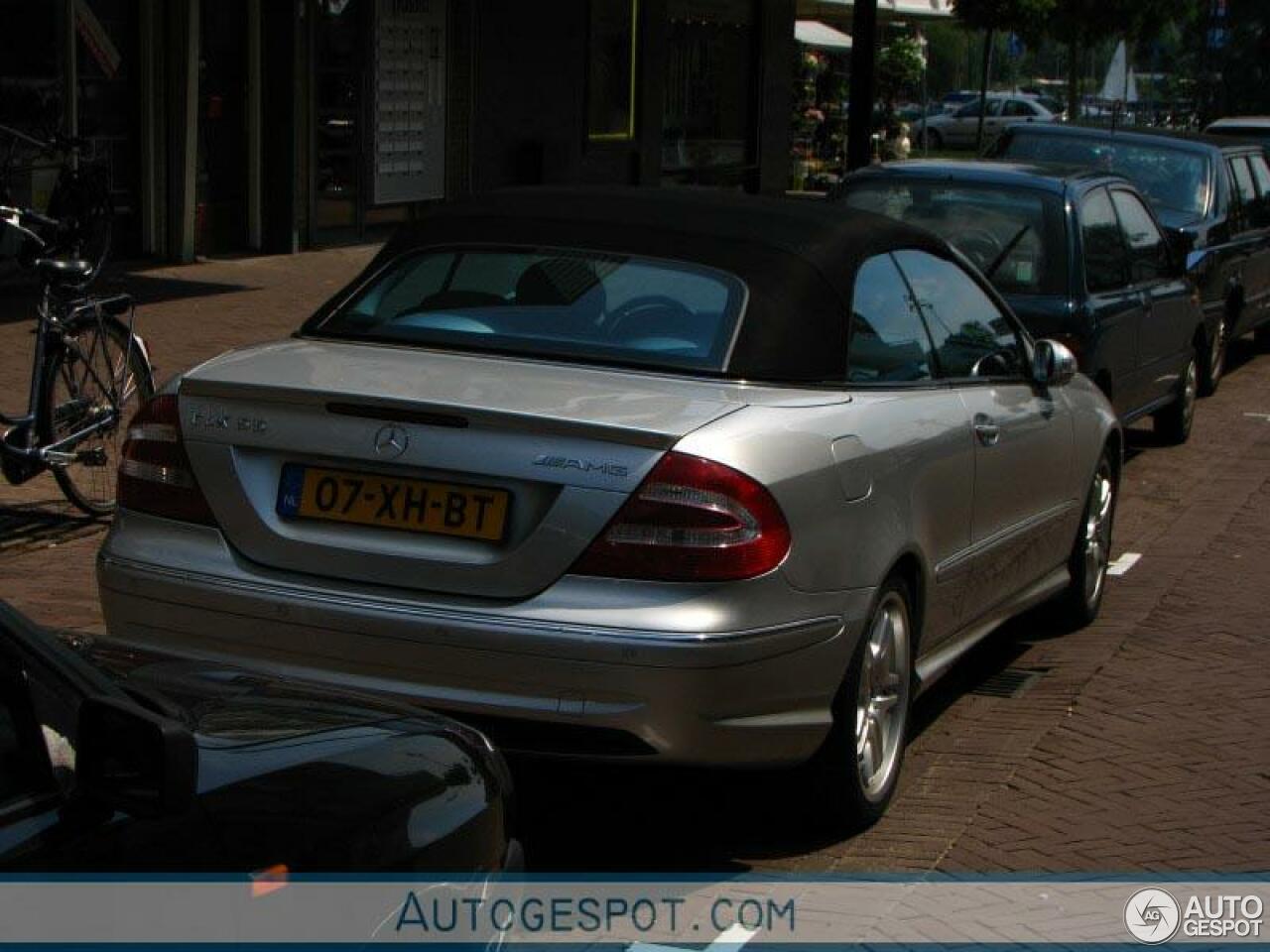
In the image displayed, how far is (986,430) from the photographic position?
6.08 metres

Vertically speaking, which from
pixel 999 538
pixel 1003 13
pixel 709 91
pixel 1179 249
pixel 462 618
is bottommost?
pixel 999 538

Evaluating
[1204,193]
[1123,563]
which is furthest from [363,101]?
[1123,563]

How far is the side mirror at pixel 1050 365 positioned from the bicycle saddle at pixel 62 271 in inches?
153

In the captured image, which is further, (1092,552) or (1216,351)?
(1216,351)

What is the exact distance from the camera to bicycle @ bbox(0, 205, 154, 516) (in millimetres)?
8055

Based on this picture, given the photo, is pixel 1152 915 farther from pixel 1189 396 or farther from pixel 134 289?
pixel 134 289

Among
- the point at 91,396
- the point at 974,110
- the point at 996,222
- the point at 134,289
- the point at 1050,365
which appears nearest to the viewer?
the point at 1050,365

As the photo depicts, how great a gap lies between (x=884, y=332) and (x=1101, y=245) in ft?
15.5

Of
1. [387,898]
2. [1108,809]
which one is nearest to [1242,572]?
[1108,809]

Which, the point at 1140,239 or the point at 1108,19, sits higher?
the point at 1108,19

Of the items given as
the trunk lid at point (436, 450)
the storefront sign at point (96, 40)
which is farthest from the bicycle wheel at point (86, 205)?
the trunk lid at point (436, 450)

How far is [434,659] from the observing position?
4.67m

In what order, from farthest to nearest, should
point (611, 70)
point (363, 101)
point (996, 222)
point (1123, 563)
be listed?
1. point (611, 70)
2. point (363, 101)
3. point (996, 222)
4. point (1123, 563)

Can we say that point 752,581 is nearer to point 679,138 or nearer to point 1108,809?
point 1108,809
